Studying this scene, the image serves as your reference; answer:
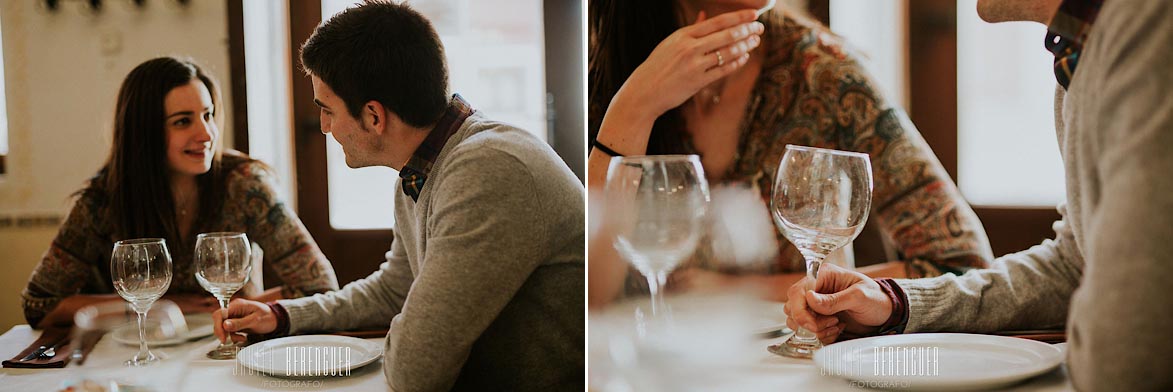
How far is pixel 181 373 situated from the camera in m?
1.15

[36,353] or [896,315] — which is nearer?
[896,315]

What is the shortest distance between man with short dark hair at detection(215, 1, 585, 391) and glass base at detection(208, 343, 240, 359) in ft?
0.09

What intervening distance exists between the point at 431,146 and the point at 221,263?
0.34 metres

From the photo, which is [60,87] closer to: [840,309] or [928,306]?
[840,309]

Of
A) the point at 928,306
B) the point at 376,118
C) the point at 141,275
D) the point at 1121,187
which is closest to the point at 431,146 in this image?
the point at 376,118

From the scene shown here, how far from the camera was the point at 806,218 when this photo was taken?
0.94 meters

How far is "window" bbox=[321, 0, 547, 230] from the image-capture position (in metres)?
1.18

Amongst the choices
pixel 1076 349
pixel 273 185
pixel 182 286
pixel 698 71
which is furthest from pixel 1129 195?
pixel 182 286

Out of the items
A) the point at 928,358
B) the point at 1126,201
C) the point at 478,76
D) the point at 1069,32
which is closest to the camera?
Answer: the point at 1126,201

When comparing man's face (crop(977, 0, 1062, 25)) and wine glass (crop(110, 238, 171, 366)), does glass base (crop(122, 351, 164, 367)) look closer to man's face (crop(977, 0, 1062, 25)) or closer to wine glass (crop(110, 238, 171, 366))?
wine glass (crop(110, 238, 171, 366))

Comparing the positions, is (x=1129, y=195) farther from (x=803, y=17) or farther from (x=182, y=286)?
(x=182, y=286)

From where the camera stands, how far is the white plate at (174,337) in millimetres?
1183

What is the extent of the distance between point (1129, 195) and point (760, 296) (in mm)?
515

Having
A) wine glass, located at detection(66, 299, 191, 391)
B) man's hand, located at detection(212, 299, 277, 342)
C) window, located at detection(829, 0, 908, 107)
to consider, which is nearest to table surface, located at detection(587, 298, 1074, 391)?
window, located at detection(829, 0, 908, 107)
